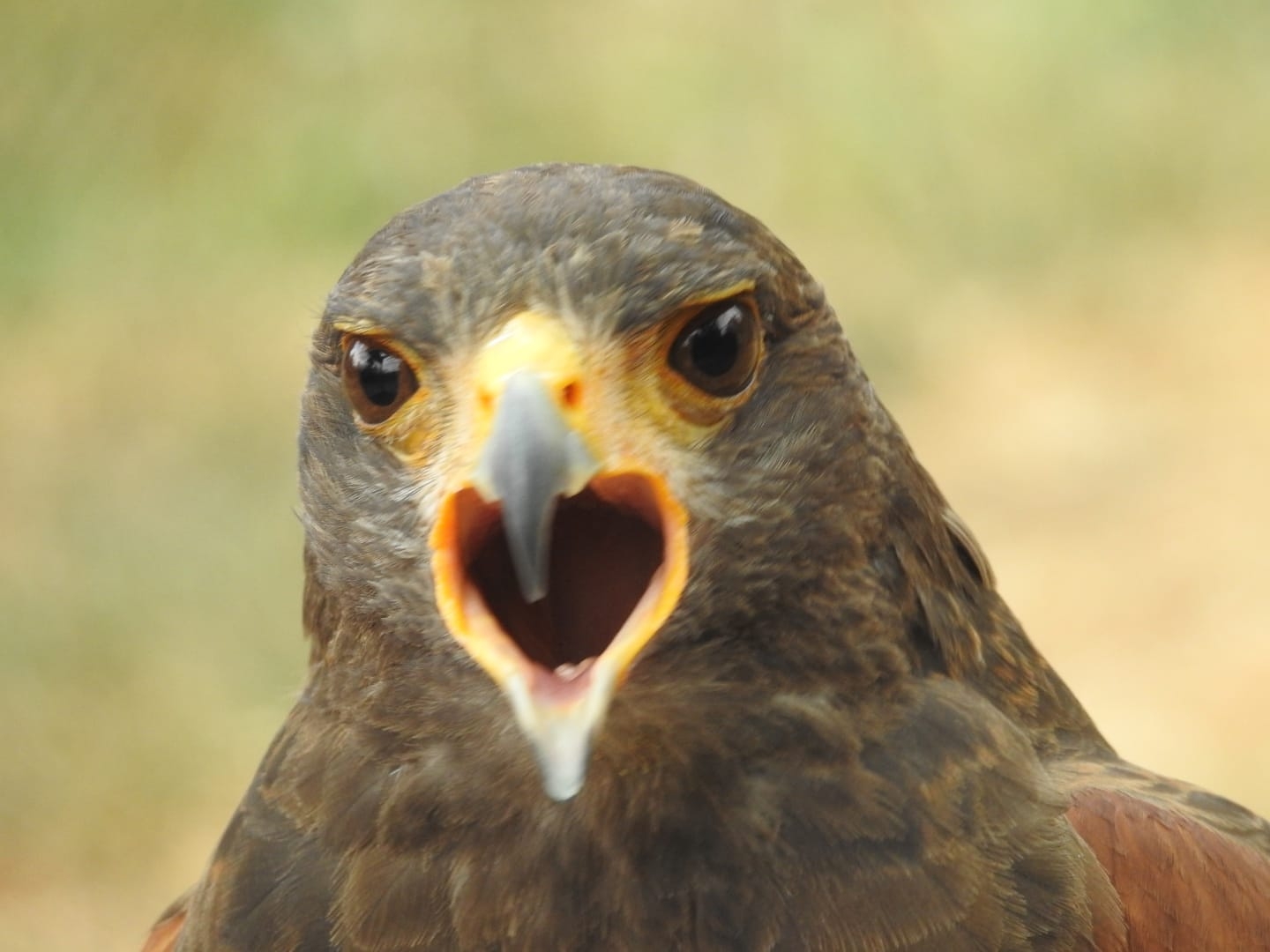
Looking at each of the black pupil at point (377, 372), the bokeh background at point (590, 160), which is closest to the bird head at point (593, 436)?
the black pupil at point (377, 372)

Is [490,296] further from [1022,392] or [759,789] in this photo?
[1022,392]

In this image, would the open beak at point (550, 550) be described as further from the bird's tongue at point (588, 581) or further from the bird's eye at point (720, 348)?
the bird's eye at point (720, 348)

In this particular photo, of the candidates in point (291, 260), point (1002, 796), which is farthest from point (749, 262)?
point (291, 260)

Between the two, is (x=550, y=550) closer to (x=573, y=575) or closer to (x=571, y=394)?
(x=573, y=575)

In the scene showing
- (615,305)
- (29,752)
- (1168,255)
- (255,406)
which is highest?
(1168,255)

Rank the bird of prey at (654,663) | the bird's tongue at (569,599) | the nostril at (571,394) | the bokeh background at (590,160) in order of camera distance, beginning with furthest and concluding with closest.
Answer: the bokeh background at (590,160), the bird of prey at (654,663), the nostril at (571,394), the bird's tongue at (569,599)

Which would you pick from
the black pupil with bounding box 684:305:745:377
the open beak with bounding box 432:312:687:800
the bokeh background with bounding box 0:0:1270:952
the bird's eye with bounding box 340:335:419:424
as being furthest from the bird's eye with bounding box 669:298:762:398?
the bokeh background with bounding box 0:0:1270:952

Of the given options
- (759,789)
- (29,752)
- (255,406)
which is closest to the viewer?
(759,789)

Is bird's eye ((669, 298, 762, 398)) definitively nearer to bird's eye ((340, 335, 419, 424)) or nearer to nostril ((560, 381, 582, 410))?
nostril ((560, 381, 582, 410))
